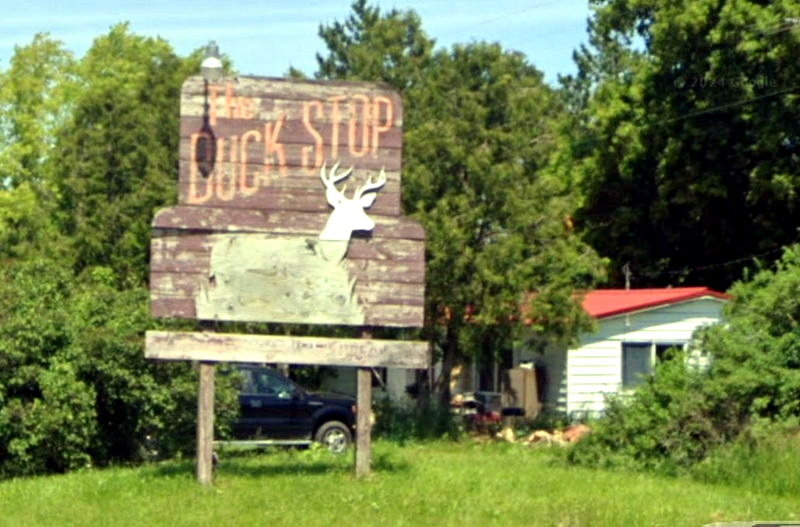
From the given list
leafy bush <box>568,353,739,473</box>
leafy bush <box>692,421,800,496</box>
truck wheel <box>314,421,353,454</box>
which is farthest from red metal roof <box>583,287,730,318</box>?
leafy bush <box>692,421,800,496</box>

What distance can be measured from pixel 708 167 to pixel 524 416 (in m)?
11.1

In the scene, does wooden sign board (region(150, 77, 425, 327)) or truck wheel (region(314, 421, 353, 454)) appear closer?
wooden sign board (region(150, 77, 425, 327))

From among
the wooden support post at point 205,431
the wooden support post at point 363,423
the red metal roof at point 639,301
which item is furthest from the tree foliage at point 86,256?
the red metal roof at point 639,301

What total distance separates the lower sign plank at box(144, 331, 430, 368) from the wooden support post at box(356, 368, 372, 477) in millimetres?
185

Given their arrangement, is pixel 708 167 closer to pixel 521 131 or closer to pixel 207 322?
pixel 521 131

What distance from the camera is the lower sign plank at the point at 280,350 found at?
622 inches

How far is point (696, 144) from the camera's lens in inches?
1492

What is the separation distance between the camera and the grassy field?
14.0 metres

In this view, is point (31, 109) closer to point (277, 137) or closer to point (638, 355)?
point (638, 355)

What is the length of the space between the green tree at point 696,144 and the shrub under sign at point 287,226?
19022 mm

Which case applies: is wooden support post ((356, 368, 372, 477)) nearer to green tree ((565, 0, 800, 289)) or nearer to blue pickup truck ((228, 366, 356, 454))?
blue pickup truck ((228, 366, 356, 454))

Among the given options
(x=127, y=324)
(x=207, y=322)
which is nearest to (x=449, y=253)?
(x=127, y=324)

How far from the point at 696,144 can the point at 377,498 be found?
2498 cm

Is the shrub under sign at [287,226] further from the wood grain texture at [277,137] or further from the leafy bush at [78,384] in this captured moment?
the leafy bush at [78,384]
